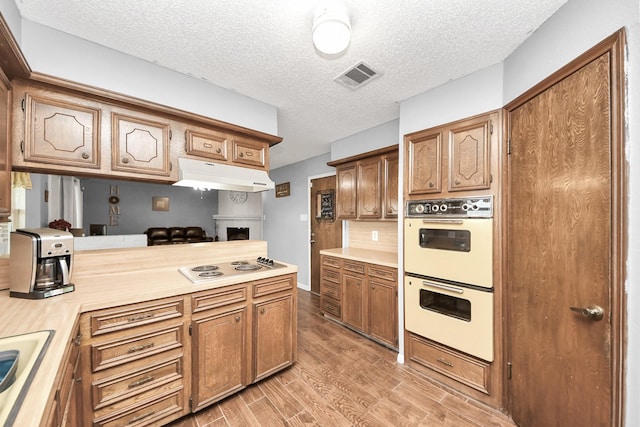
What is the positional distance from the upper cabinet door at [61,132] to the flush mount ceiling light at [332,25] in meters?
1.61

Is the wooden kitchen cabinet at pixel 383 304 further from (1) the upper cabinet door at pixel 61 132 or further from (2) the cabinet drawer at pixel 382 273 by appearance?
(1) the upper cabinet door at pixel 61 132

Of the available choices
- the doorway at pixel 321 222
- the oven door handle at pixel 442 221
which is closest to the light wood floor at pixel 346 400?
the oven door handle at pixel 442 221

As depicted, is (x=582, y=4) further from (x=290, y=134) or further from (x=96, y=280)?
(x=96, y=280)

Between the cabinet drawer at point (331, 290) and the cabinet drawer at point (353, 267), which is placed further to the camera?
the cabinet drawer at point (331, 290)

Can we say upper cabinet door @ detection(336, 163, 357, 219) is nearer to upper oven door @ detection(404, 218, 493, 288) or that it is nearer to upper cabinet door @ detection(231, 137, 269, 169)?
upper oven door @ detection(404, 218, 493, 288)

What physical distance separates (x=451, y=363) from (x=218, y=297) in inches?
76.7

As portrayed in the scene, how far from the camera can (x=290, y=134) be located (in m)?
3.43

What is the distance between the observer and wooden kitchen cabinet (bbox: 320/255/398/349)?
2.55 meters

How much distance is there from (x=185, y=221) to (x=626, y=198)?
755cm

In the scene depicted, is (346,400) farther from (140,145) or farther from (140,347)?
(140,145)

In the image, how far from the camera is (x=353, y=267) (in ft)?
9.59

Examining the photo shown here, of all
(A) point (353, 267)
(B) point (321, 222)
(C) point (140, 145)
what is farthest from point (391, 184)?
(C) point (140, 145)

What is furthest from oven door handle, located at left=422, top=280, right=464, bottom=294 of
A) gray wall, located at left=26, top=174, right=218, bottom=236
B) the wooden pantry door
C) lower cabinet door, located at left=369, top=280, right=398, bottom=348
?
gray wall, located at left=26, top=174, right=218, bottom=236

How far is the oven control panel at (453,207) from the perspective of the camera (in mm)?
1849
